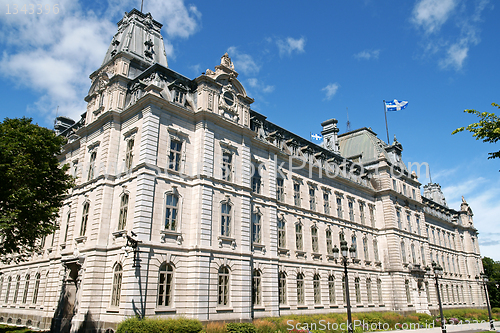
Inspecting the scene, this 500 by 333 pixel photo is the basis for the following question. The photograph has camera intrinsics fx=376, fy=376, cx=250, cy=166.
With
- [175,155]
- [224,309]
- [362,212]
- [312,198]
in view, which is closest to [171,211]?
[175,155]

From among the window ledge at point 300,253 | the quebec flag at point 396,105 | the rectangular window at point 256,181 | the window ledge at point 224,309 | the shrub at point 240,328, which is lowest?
the shrub at point 240,328

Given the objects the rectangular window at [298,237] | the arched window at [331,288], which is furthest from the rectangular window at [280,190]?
the arched window at [331,288]

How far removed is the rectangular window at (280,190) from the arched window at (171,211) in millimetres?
12456

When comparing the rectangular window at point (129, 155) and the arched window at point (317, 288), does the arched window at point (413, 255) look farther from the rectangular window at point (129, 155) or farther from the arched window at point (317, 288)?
the rectangular window at point (129, 155)

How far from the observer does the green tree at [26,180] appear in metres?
23.5

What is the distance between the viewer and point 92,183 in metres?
28.8

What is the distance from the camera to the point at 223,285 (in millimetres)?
26562

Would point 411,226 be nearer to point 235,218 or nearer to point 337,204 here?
point 337,204

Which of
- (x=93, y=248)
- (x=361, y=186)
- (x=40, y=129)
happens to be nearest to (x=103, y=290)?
(x=93, y=248)

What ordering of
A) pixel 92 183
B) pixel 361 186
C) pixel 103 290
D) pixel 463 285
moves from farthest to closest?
1. pixel 463 285
2. pixel 361 186
3. pixel 92 183
4. pixel 103 290

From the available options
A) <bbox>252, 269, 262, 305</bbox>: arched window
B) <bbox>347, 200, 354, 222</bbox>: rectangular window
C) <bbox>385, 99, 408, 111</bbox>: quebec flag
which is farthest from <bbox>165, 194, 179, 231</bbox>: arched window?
<bbox>385, 99, 408, 111</bbox>: quebec flag

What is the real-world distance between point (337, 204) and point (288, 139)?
33.0 ft

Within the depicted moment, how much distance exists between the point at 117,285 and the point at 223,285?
7100 mm

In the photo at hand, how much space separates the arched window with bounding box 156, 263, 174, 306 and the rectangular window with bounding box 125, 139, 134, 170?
7796 mm
